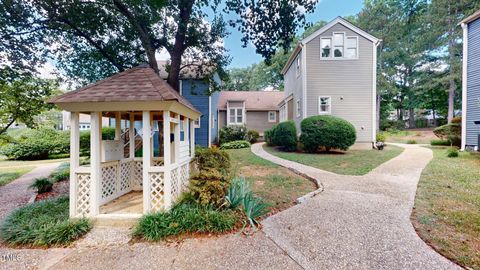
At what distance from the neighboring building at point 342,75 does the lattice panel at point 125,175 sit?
11.5 m

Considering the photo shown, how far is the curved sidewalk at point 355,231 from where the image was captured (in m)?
3.05

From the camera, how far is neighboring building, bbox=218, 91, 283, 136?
68.4 feet

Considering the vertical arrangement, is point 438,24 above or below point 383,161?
above

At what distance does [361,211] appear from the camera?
15.6 feet

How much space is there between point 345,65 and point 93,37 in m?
14.0

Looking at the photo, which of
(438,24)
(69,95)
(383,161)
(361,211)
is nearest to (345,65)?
(383,161)

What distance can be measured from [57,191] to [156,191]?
5.44m

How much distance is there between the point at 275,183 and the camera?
23.4 feet

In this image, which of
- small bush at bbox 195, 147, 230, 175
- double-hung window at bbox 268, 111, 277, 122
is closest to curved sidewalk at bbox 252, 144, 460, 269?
small bush at bbox 195, 147, 230, 175

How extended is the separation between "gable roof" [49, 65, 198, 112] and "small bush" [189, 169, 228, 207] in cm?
170

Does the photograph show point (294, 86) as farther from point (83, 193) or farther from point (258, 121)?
point (83, 193)

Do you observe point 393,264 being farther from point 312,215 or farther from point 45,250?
point 45,250

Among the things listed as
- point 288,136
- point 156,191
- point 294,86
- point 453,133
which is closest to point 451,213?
point 156,191

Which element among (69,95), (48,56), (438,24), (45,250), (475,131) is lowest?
(45,250)
